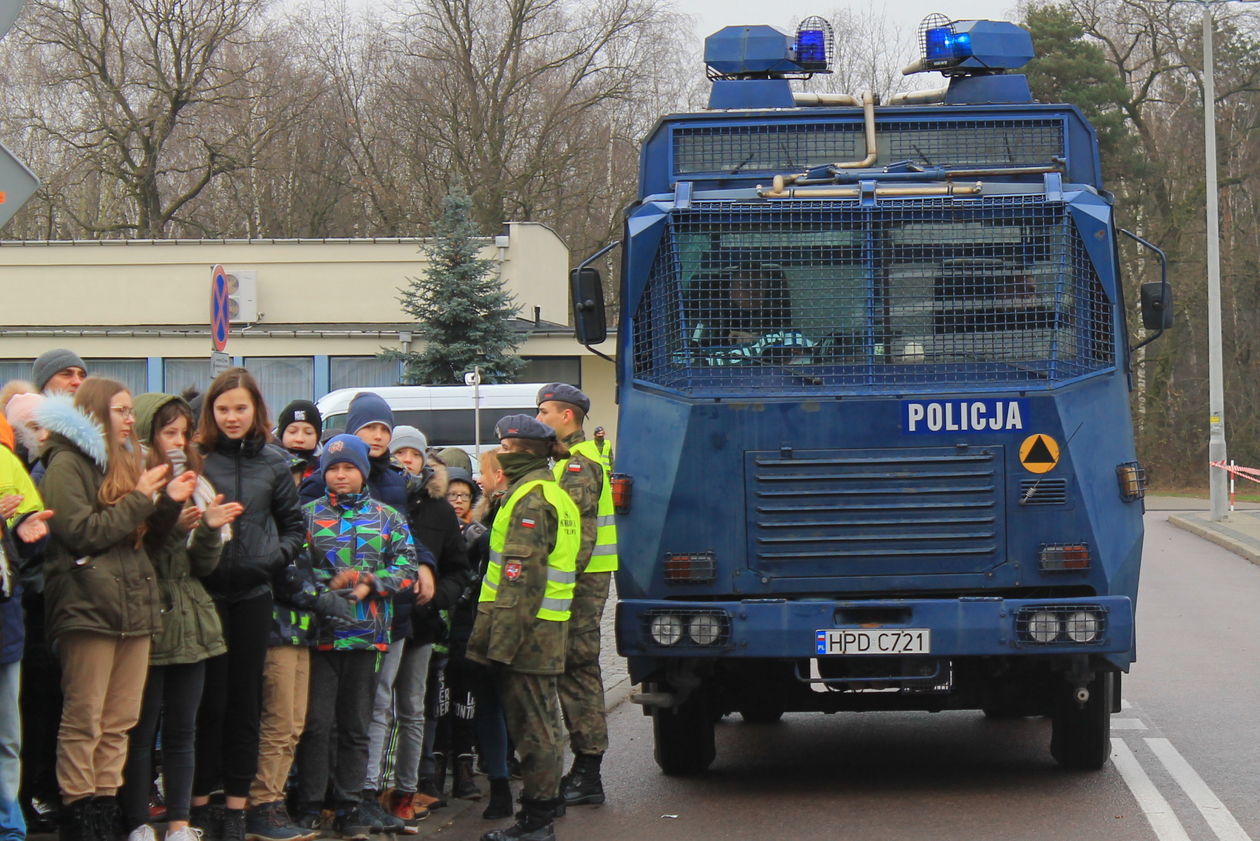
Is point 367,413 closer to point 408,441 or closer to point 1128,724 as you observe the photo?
point 408,441

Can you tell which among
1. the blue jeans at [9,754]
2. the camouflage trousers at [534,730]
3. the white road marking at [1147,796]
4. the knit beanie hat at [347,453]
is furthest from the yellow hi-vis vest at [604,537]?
the blue jeans at [9,754]

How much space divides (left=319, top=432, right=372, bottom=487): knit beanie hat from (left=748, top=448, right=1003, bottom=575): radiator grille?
6.14 ft

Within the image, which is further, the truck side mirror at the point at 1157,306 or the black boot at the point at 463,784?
the truck side mirror at the point at 1157,306

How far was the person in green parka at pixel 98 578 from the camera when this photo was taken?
5.99 m

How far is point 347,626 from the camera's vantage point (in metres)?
7.05

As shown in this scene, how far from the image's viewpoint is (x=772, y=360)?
26.8 ft

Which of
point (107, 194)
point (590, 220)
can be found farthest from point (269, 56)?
point (590, 220)

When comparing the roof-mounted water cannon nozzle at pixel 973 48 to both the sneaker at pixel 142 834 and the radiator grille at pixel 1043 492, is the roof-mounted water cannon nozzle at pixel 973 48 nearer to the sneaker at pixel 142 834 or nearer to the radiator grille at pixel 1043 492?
the radiator grille at pixel 1043 492

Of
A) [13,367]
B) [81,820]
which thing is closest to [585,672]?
[81,820]

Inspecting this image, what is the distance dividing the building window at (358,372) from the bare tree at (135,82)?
992 cm

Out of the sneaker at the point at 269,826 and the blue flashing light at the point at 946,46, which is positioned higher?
the blue flashing light at the point at 946,46

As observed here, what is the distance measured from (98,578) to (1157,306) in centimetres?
539

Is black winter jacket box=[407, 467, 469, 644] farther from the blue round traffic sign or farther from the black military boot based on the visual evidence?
the blue round traffic sign

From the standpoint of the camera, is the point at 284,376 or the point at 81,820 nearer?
the point at 81,820
